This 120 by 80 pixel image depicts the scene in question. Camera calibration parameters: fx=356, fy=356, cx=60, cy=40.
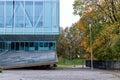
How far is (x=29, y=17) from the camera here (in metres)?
70.9

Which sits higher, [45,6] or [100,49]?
[45,6]

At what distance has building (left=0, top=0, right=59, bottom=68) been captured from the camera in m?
70.2

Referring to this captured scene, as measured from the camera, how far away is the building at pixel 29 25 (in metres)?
70.2

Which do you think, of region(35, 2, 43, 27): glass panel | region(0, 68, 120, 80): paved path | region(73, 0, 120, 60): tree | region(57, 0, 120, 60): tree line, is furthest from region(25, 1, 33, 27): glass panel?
region(0, 68, 120, 80): paved path

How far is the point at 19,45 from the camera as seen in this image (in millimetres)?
72562

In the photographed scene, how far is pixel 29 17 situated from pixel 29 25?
5.38 feet

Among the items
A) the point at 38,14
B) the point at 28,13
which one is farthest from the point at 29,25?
the point at 38,14

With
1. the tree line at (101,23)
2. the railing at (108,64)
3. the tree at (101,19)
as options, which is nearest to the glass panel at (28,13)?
the tree line at (101,23)

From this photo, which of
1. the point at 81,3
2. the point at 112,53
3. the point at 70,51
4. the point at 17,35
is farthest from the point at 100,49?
the point at 70,51

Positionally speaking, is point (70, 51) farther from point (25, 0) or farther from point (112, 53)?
point (112, 53)

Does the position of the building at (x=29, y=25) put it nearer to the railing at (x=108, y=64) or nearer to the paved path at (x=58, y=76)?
the railing at (x=108, y=64)

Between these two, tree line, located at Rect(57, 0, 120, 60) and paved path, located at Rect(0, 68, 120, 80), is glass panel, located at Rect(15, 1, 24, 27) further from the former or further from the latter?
paved path, located at Rect(0, 68, 120, 80)

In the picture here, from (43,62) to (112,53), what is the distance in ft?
38.1

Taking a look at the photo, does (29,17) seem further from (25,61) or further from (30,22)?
(25,61)
